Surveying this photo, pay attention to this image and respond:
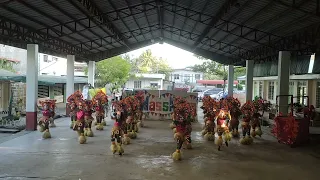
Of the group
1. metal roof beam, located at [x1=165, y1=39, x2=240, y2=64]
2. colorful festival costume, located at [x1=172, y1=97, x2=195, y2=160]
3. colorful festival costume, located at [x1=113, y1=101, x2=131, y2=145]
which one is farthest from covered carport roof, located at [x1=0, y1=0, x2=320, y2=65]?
colorful festival costume, located at [x1=172, y1=97, x2=195, y2=160]

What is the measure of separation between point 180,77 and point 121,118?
51702 mm

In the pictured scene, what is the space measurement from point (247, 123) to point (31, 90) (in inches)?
373

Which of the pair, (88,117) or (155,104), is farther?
(155,104)

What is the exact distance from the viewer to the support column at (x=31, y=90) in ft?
47.8

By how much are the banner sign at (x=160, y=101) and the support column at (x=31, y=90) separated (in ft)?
22.3

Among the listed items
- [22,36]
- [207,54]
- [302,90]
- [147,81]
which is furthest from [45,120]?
[147,81]

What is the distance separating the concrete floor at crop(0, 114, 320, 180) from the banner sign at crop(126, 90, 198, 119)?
6.76 metres

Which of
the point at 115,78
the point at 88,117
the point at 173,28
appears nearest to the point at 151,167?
the point at 88,117

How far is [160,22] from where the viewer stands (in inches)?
787

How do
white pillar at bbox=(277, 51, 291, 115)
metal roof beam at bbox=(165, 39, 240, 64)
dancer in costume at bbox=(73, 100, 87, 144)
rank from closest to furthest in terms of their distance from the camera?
dancer in costume at bbox=(73, 100, 87, 144) < white pillar at bbox=(277, 51, 291, 115) < metal roof beam at bbox=(165, 39, 240, 64)

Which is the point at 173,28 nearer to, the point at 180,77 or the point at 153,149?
the point at 153,149

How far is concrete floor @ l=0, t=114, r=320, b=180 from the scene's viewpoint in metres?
8.24

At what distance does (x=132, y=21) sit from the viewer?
726 inches

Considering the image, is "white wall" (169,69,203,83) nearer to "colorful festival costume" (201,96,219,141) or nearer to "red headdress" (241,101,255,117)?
"colorful festival costume" (201,96,219,141)
